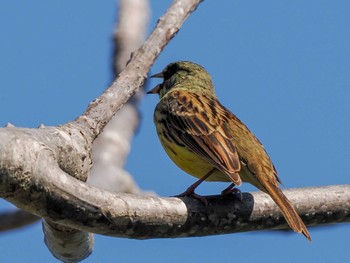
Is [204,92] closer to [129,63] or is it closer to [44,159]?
[129,63]

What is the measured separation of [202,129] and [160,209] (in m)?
2.12

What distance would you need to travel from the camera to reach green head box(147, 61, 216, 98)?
7992mm

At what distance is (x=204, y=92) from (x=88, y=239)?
3.17 metres

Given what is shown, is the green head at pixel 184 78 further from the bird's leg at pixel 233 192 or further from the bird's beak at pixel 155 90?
the bird's leg at pixel 233 192

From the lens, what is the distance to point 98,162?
6039mm

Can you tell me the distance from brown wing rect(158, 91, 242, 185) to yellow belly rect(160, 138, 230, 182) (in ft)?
0.20

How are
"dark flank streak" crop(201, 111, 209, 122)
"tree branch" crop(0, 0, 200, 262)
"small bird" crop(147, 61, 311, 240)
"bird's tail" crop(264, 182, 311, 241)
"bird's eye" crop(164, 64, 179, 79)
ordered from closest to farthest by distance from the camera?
1. "tree branch" crop(0, 0, 200, 262)
2. "bird's tail" crop(264, 182, 311, 241)
3. "small bird" crop(147, 61, 311, 240)
4. "dark flank streak" crop(201, 111, 209, 122)
5. "bird's eye" crop(164, 64, 179, 79)

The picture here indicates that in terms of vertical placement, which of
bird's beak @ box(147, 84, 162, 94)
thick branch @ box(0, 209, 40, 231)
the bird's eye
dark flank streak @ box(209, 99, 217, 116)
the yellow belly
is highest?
the bird's eye

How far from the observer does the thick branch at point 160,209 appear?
375cm

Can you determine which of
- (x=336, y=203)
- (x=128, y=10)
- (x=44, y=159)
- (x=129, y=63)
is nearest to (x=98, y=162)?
(x=129, y=63)

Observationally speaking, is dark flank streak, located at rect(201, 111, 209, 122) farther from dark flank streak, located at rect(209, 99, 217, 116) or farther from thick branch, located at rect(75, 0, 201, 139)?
thick branch, located at rect(75, 0, 201, 139)

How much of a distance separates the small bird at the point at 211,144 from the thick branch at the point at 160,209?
14 cm

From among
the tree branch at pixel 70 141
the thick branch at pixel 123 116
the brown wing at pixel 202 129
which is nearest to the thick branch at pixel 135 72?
the tree branch at pixel 70 141

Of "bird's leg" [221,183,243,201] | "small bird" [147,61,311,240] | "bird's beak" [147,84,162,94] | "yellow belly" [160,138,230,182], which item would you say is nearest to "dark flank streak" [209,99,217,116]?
"small bird" [147,61,311,240]
